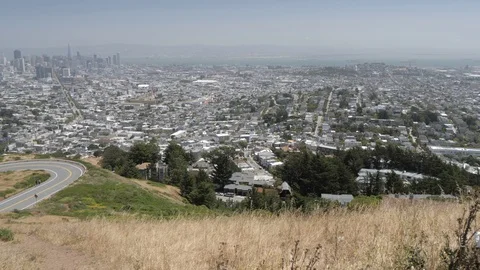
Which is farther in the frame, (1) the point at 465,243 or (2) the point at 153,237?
(2) the point at 153,237

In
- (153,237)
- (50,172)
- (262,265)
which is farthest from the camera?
(50,172)

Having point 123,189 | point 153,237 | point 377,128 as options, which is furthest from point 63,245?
point 377,128

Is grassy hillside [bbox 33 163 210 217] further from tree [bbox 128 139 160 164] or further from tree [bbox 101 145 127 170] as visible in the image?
tree [bbox 128 139 160 164]

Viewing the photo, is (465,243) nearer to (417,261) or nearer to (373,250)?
(417,261)

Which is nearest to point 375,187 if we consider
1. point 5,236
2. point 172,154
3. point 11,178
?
point 172,154

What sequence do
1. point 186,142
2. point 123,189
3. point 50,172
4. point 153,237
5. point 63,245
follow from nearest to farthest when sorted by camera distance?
point 153,237
point 63,245
point 123,189
point 50,172
point 186,142

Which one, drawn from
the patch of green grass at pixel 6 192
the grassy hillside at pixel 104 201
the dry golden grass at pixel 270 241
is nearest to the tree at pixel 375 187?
the grassy hillside at pixel 104 201

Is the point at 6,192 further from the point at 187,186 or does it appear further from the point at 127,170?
the point at 187,186
